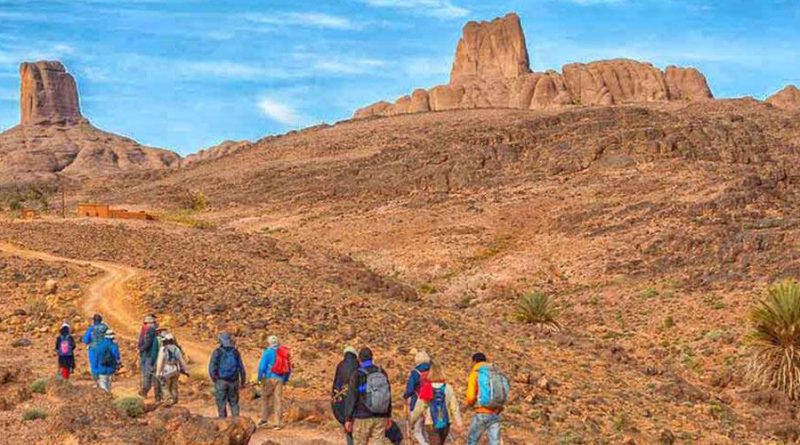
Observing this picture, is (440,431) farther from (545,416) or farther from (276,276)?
(276,276)

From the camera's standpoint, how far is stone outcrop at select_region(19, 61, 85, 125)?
171m

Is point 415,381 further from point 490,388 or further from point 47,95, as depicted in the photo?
point 47,95

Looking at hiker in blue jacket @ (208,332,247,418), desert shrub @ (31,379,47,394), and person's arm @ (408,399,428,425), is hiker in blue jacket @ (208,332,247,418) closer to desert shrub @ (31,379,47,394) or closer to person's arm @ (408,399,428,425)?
person's arm @ (408,399,428,425)

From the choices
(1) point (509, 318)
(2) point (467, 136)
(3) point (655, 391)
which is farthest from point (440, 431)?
(2) point (467, 136)

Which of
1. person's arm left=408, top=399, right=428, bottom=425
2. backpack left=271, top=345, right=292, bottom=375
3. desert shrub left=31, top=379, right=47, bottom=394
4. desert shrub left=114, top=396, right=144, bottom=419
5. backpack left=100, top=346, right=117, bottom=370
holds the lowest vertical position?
person's arm left=408, top=399, right=428, bottom=425

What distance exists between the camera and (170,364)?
14.4 meters

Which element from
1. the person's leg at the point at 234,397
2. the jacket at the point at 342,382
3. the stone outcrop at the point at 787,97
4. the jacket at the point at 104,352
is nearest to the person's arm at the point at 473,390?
the jacket at the point at 342,382

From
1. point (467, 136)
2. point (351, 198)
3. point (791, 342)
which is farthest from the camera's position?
point (467, 136)

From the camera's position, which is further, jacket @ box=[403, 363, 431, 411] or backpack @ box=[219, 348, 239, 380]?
backpack @ box=[219, 348, 239, 380]

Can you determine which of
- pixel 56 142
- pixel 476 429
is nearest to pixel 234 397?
pixel 476 429

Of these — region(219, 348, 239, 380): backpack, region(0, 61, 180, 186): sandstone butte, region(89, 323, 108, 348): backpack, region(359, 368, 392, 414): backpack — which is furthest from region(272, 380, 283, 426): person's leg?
region(0, 61, 180, 186): sandstone butte

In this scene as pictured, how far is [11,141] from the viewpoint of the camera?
151500 mm

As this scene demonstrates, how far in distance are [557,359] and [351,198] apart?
4529 centimetres

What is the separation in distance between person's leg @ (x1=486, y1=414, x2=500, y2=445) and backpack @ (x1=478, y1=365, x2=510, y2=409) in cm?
21
